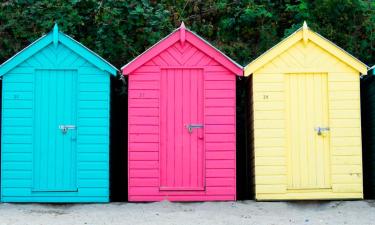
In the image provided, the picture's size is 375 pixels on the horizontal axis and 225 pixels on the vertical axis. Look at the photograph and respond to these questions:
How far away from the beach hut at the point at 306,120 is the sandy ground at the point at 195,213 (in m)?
0.23

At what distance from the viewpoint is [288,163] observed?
10094 millimetres

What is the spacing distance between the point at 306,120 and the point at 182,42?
239cm

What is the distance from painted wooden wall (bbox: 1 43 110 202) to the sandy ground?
0.22 meters

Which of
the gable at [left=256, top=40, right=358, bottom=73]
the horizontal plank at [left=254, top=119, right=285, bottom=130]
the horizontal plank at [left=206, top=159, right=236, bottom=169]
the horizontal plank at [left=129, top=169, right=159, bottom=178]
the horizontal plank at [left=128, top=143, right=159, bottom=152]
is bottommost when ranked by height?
the horizontal plank at [left=129, top=169, right=159, bottom=178]

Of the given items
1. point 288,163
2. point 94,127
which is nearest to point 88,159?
point 94,127

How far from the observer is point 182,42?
33.5ft

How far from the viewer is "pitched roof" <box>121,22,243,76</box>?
10133mm

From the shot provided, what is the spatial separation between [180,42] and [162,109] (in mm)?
1138

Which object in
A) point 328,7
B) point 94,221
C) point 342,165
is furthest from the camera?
point 328,7

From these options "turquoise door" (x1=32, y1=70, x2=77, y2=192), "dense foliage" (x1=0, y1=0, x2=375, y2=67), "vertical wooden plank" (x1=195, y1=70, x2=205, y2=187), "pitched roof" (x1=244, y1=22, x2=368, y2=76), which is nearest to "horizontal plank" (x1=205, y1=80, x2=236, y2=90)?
"vertical wooden plank" (x1=195, y1=70, x2=205, y2=187)

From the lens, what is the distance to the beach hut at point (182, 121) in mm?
10078

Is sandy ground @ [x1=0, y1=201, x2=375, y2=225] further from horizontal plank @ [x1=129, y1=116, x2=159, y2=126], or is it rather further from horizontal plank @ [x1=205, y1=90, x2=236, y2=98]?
horizontal plank @ [x1=205, y1=90, x2=236, y2=98]

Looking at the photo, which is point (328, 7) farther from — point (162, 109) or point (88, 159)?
point (88, 159)

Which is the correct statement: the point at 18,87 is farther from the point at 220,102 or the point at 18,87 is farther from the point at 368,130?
the point at 368,130
